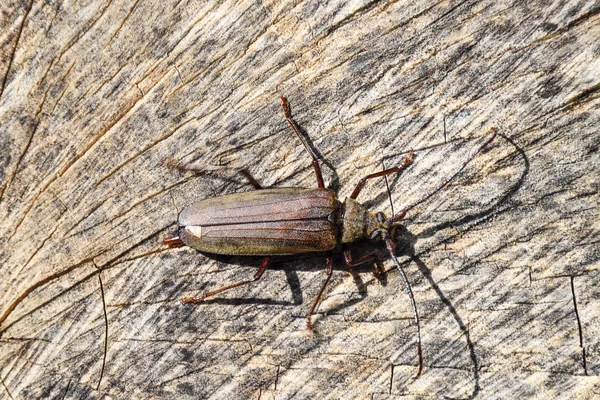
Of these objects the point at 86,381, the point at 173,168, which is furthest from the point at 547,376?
the point at 86,381

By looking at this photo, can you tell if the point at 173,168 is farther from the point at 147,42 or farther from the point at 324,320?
the point at 324,320

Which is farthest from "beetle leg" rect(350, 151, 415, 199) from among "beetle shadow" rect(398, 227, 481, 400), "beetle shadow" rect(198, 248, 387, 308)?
"beetle shadow" rect(198, 248, 387, 308)

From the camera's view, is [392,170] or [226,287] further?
[226,287]

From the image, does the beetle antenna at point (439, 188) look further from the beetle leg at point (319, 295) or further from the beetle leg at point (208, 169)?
the beetle leg at point (208, 169)

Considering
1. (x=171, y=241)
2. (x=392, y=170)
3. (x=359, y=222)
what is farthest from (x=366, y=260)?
(x=171, y=241)

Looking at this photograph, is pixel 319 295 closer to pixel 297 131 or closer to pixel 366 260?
pixel 366 260

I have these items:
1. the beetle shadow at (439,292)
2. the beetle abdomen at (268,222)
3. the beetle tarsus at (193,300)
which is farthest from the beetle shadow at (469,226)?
the beetle tarsus at (193,300)
